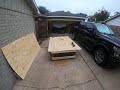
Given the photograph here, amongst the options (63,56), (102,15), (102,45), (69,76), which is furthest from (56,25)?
(102,15)

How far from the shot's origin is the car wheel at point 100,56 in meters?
6.03

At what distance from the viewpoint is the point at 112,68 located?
243 inches

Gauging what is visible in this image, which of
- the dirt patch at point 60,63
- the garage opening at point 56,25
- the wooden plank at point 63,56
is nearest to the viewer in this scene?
the dirt patch at point 60,63

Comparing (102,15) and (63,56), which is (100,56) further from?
(102,15)

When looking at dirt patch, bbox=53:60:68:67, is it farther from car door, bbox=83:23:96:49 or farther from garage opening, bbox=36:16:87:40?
garage opening, bbox=36:16:87:40

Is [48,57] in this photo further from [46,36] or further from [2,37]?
[46,36]

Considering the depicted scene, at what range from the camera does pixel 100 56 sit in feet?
21.1

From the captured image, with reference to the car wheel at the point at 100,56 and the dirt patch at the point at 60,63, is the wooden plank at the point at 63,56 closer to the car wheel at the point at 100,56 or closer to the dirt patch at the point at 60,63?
the dirt patch at the point at 60,63

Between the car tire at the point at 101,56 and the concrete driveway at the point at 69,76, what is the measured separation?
0.84ft

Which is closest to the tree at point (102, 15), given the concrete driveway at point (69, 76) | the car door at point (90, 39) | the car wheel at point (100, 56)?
the car door at point (90, 39)

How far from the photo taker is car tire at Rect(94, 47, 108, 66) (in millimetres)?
6023

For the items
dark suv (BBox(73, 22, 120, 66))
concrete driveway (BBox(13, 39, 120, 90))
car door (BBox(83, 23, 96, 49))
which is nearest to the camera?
concrete driveway (BBox(13, 39, 120, 90))

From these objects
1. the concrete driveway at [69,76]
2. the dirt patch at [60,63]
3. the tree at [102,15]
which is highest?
the tree at [102,15]

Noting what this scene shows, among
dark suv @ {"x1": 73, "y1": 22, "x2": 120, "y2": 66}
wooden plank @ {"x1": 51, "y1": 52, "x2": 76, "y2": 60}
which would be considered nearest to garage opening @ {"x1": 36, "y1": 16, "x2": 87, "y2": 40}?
dark suv @ {"x1": 73, "y1": 22, "x2": 120, "y2": 66}
